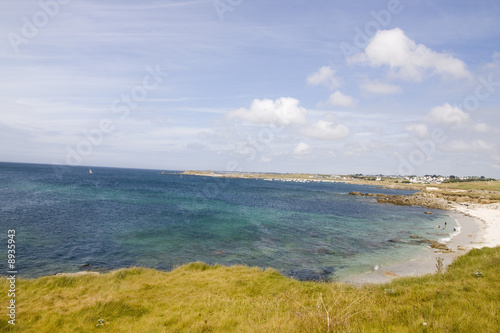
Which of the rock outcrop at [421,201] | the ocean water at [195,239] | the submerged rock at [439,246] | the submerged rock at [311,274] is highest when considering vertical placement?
the rock outcrop at [421,201]

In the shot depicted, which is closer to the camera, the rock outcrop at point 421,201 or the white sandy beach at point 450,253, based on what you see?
the white sandy beach at point 450,253

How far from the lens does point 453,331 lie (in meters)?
6.88

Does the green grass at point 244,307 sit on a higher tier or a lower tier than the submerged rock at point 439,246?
higher

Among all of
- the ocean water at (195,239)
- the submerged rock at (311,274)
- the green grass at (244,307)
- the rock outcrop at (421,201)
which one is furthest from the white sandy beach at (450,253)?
the rock outcrop at (421,201)

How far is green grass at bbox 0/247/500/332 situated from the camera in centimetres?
751

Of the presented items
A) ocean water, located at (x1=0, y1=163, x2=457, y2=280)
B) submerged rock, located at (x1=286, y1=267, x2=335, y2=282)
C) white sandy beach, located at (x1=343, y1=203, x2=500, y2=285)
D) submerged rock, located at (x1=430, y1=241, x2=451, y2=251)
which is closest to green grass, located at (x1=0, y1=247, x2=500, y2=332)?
submerged rock, located at (x1=286, y1=267, x2=335, y2=282)

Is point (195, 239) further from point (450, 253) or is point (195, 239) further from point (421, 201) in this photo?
point (421, 201)

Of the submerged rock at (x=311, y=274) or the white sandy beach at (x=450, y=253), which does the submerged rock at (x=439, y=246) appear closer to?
the white sandy beach at (x=450, y=253)

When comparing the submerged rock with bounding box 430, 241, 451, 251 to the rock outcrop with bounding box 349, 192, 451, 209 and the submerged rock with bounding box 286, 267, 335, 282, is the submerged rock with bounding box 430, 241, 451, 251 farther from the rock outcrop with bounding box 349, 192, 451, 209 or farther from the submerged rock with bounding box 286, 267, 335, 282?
the rock outcrop with bounding box 349, 192, 451, 209

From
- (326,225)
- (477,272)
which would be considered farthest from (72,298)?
(326,225)

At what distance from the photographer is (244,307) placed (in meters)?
10.4

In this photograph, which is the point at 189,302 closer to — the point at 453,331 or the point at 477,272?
the point at 453,331

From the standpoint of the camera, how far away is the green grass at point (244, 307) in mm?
7508

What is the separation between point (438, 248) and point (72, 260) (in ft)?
138
